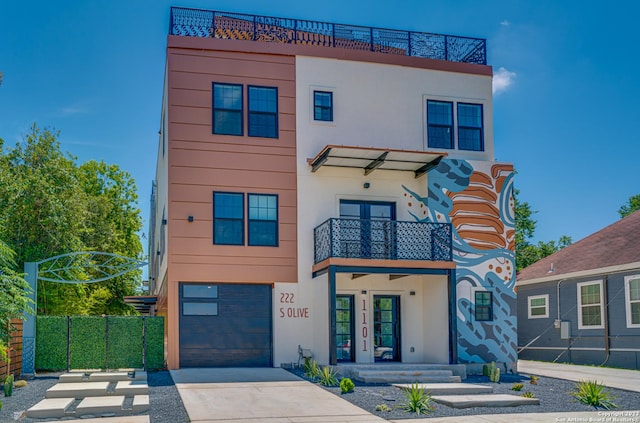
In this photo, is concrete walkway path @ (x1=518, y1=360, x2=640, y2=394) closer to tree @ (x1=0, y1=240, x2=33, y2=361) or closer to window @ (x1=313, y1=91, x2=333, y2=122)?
window @ (x1=313, y1=91, x2=333, y2=122)

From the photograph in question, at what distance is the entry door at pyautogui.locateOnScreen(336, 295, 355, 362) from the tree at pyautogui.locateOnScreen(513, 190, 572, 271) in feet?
84.4

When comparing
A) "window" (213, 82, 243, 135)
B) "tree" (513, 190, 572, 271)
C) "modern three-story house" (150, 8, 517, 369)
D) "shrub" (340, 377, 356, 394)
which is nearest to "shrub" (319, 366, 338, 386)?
"shrub" (340, 377, 356, 394)

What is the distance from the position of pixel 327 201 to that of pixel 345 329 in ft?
11.8

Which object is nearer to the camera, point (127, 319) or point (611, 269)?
point (127, 319)

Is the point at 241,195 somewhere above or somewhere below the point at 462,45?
below

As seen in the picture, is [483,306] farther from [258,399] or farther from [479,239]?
[258,399]

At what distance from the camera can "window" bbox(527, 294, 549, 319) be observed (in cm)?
2622

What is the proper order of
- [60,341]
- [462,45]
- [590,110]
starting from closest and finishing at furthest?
[60,341]
[462,45]
[590,110]

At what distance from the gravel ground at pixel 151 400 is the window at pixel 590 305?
14178 mm

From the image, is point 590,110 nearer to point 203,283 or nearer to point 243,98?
point 243,98

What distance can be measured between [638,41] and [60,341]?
19959mm

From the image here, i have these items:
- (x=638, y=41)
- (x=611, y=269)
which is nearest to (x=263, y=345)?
(x=611, y=269)

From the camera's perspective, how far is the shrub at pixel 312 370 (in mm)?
16828

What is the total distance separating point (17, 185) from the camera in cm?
2252
